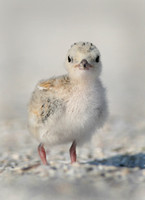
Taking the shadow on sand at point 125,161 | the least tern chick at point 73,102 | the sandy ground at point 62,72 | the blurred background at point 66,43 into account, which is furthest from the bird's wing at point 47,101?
the blurred background at point 66,43

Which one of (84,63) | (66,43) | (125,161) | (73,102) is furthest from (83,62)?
(66,43)

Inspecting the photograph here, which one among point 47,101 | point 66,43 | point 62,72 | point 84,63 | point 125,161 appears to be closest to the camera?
point 84,63

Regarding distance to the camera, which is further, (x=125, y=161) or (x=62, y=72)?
(x=62, y=72)

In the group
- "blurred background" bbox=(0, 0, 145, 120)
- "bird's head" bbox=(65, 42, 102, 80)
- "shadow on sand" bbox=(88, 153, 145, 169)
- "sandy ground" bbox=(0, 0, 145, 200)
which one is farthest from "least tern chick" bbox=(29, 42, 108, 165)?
"blurred background" bbox=(0, 0, 145, 120)

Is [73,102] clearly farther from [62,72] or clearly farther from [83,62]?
[62,72]

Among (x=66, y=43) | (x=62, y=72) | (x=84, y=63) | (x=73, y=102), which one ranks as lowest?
(x=62, y=72)

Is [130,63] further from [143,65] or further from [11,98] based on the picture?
[11,98]

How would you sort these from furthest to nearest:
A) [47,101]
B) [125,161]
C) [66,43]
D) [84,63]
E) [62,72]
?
[66,43] < [62,72] < [125,161] < [47,101] < [84,63]
